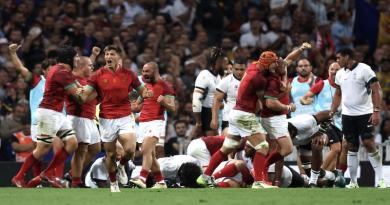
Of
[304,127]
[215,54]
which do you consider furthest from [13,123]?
[304,127]

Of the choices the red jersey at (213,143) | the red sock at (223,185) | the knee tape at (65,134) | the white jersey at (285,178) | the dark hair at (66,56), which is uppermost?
the dark hair at (66,56)

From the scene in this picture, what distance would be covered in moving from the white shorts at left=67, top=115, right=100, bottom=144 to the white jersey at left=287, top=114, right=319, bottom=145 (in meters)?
3.44

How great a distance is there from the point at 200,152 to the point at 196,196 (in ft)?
15.1

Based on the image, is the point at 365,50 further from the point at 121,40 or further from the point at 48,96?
the point at 48,96

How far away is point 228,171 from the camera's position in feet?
67.7

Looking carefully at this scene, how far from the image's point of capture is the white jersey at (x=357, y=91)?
20984 millimetres

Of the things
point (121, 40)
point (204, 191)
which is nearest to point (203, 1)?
point (121, 40)

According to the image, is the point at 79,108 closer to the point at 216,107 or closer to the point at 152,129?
the point at 152,129

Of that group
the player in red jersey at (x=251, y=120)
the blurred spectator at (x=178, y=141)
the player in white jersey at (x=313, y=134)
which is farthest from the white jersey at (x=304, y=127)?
the blurred spectator at (x=178, y=141)

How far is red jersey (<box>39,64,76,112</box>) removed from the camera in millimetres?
19547

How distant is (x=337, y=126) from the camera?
2264cm

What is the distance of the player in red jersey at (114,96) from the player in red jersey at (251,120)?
77.0 inches

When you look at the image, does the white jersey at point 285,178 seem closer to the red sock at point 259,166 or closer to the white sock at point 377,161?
the red sock at point 259,166

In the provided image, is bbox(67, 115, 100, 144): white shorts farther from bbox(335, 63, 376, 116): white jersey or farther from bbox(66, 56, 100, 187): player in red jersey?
bbox(335, 63, 376, 116): white jersey
